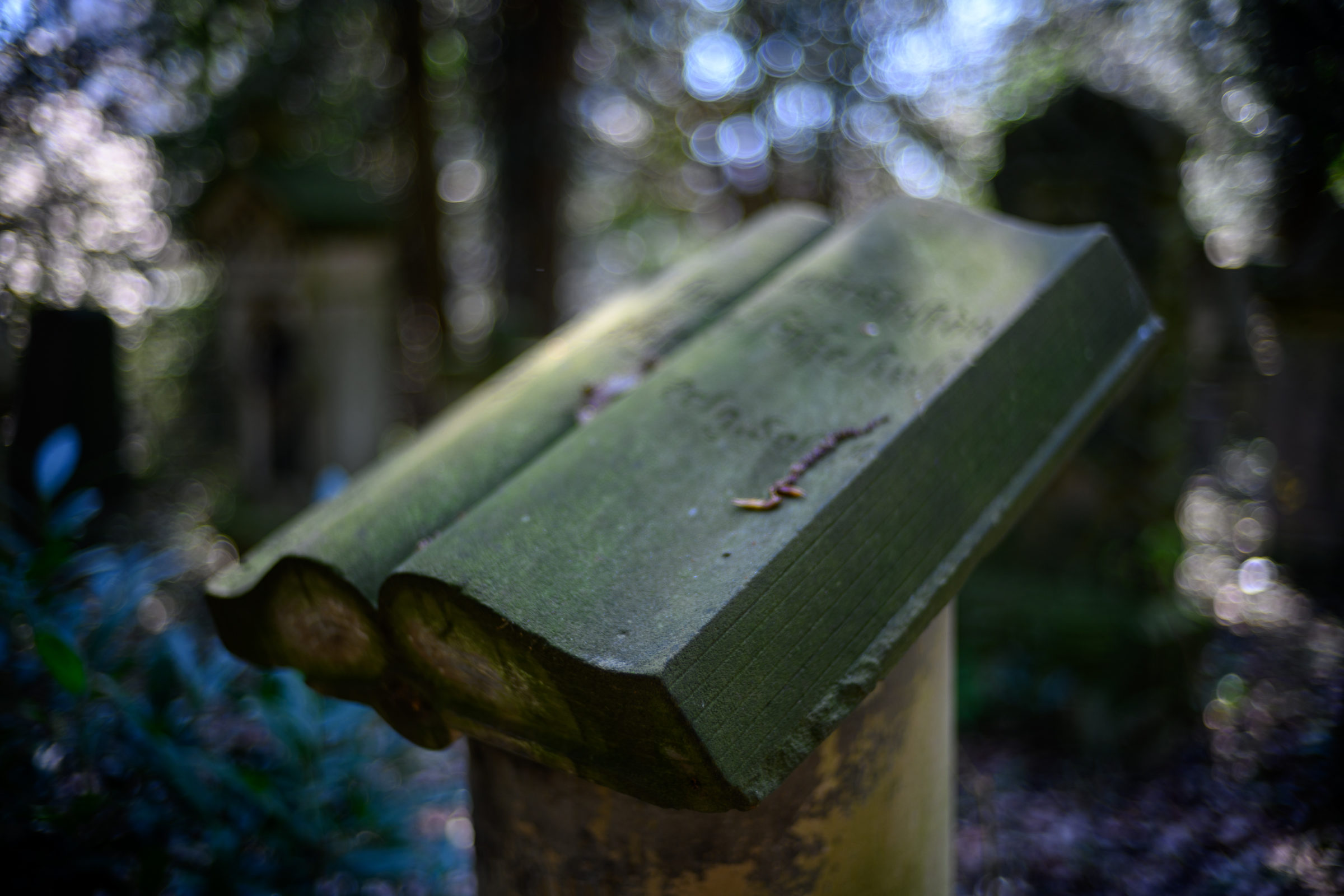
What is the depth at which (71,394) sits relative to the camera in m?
3.89

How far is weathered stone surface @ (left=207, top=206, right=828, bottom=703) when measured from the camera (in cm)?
129

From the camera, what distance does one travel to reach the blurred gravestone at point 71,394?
11.6ft

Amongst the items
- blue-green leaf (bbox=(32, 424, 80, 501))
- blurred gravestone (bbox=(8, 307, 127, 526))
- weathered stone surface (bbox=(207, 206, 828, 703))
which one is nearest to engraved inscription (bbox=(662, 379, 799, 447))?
weathered stone surface (bbox=(207, 206, 828, 703))

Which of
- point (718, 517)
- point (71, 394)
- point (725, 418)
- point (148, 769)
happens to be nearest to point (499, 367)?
point (71, 394)

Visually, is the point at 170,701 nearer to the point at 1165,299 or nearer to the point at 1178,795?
the point at 1178,795

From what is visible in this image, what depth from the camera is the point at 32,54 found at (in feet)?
7.34

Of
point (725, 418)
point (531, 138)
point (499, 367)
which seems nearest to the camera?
point (725, 418)

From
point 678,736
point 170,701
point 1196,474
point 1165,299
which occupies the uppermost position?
point 678,736

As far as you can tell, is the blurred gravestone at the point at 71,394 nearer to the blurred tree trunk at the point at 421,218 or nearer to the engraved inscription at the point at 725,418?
the blurred tree trunk at the point at 421,218

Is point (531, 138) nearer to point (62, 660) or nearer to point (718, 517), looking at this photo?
point (62, 660)

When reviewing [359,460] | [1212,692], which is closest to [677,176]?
[359,460]

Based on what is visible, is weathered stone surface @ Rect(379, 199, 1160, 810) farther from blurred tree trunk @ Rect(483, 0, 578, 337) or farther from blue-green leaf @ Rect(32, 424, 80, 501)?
blurred tree trunk @ Rect(483, 0, 578, 337)

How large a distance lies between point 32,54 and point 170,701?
1.84m

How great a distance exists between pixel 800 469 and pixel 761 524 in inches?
5.8
